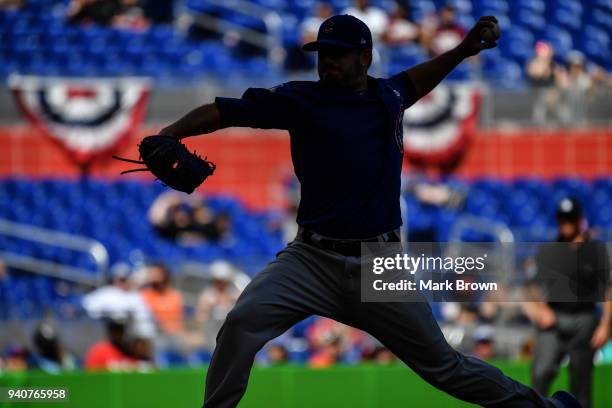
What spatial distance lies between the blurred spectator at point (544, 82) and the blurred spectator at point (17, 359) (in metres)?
7.20

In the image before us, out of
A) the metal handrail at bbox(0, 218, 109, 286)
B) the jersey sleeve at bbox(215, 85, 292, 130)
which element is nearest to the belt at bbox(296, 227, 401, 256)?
the jersey sleeve at bbox(215, 85, 292, 130)

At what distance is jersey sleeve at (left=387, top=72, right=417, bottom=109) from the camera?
5.08 meters

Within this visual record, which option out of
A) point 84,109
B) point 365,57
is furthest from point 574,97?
point 365,57

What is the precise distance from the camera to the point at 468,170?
1463cm

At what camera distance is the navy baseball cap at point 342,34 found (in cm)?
466

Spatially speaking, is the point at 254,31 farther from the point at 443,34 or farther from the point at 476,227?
the point at 476,227

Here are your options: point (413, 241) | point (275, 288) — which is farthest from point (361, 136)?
point (413, 241)

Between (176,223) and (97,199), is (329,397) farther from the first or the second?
(97,199)

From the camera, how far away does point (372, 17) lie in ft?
49.2

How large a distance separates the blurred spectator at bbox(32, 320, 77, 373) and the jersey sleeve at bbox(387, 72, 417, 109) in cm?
562

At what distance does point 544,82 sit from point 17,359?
24.9ft

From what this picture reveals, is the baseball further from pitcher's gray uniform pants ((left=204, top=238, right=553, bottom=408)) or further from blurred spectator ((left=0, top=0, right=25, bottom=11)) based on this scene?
blurred spectator ((left=0, top=0, right=25, bottom=11))

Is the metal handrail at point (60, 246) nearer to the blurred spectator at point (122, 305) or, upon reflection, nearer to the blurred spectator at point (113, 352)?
the blurred spectator at point (122, 305)

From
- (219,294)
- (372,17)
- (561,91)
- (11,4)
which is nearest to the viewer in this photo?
(219,294)
